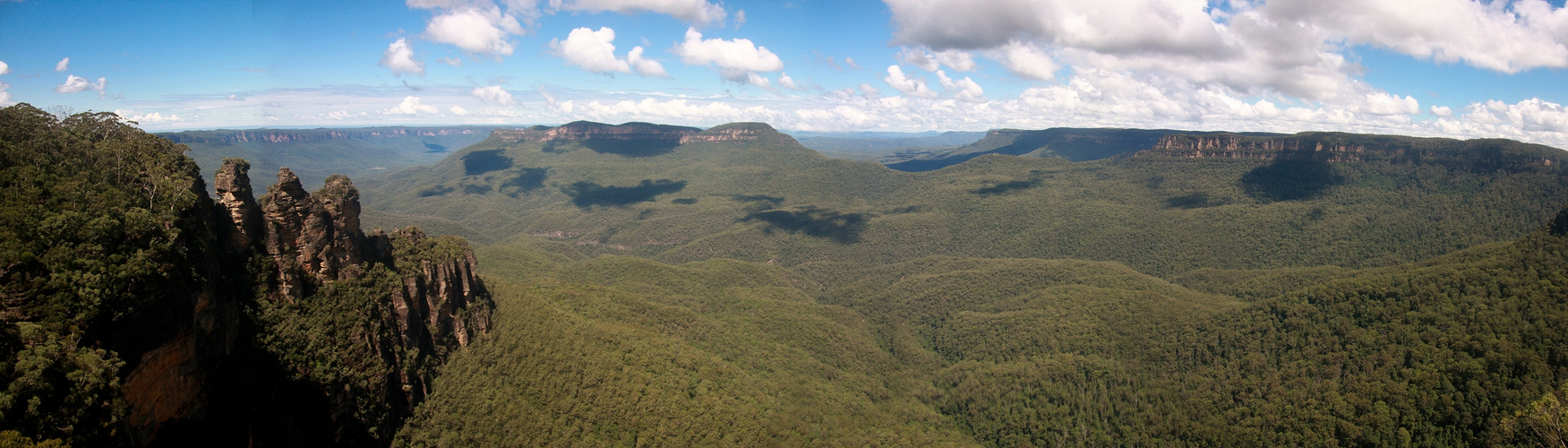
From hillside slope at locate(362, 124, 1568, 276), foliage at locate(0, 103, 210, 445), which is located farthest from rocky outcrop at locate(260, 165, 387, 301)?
hillside slope at locate(362, 124, 1568, 276)

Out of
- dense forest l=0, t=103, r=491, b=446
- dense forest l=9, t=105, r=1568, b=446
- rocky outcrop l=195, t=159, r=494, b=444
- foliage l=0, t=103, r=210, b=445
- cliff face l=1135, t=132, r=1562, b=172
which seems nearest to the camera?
foliage l=0, t=103, r=210, b=445

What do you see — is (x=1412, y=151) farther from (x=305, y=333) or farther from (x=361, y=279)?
(x=305, y=333)

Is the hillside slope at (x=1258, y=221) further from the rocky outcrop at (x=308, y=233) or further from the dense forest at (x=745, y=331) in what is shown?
the rocky outcrop at (x=308, y=233)

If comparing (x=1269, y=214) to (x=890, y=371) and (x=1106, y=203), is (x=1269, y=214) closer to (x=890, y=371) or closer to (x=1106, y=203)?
(x=1106, y=203)

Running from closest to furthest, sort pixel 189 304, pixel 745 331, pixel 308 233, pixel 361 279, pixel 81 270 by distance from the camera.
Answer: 1. pixel 81 270
2. pixel 189 304
3. pixel 308 233
4. pixel 361 279
5. pixel 745 331

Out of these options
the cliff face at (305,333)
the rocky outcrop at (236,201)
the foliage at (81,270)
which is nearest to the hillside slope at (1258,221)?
the cliff face at (305,333)

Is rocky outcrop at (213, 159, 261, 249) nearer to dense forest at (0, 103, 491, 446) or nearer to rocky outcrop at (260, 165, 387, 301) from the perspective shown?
dense forest at (0, 103, 491, 446)

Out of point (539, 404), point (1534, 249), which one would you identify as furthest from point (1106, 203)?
point (539, 404)

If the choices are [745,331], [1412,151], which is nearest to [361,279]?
[745,331]
